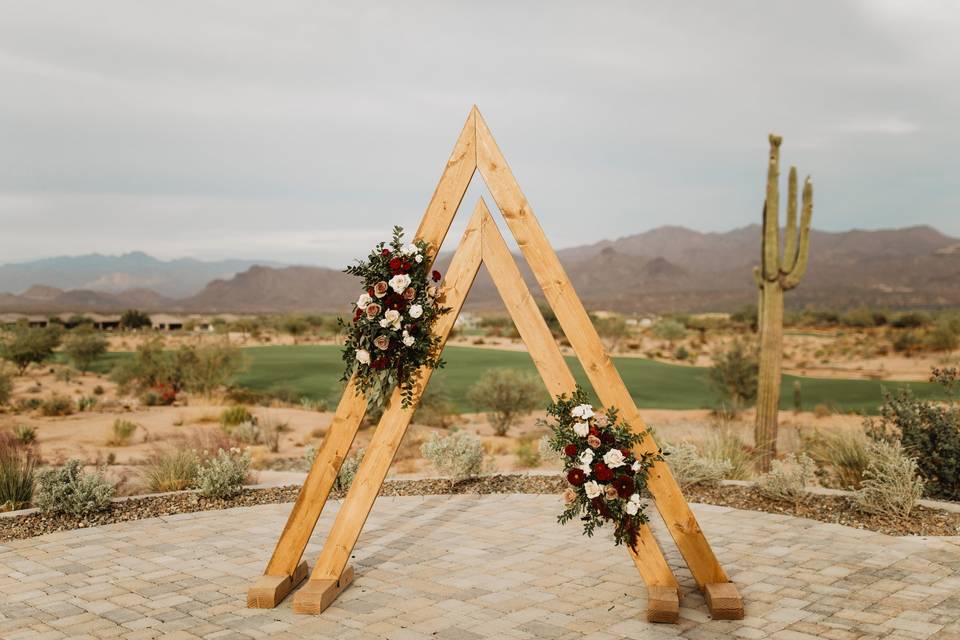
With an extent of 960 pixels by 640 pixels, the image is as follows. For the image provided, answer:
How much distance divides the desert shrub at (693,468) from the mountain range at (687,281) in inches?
2724

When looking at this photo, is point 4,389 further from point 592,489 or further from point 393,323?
point 592,489

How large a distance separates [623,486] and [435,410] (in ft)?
54.9

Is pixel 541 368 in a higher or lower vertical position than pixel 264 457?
higher

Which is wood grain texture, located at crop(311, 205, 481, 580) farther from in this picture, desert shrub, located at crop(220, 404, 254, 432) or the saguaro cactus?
desert shrub, located at crop(220, 404, 254, 432)

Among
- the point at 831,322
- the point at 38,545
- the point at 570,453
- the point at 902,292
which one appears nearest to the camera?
the point at 570,453

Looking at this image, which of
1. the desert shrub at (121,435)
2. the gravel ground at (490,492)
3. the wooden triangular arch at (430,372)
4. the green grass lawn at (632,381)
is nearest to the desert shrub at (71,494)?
the gravel ground at (490,492)

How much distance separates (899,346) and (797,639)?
138ft

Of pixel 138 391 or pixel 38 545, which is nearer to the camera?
pixel 38 545

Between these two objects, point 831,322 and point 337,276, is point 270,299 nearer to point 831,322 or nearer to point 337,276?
point 337,276

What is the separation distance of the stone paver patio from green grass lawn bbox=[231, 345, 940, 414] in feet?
45.0

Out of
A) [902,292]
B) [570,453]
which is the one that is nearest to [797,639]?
[570,453]

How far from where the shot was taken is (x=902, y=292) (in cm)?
7775

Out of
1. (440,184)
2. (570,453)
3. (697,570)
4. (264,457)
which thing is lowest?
(264,457)

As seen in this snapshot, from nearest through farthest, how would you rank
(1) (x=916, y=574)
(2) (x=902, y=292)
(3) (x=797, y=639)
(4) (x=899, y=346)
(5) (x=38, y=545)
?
(3) (x=797, y=639) < (1) (x=916, y=574) < (5) (x=38, y=545) < (4) (x=899, y=346) < (2) (x=902, y=292)
